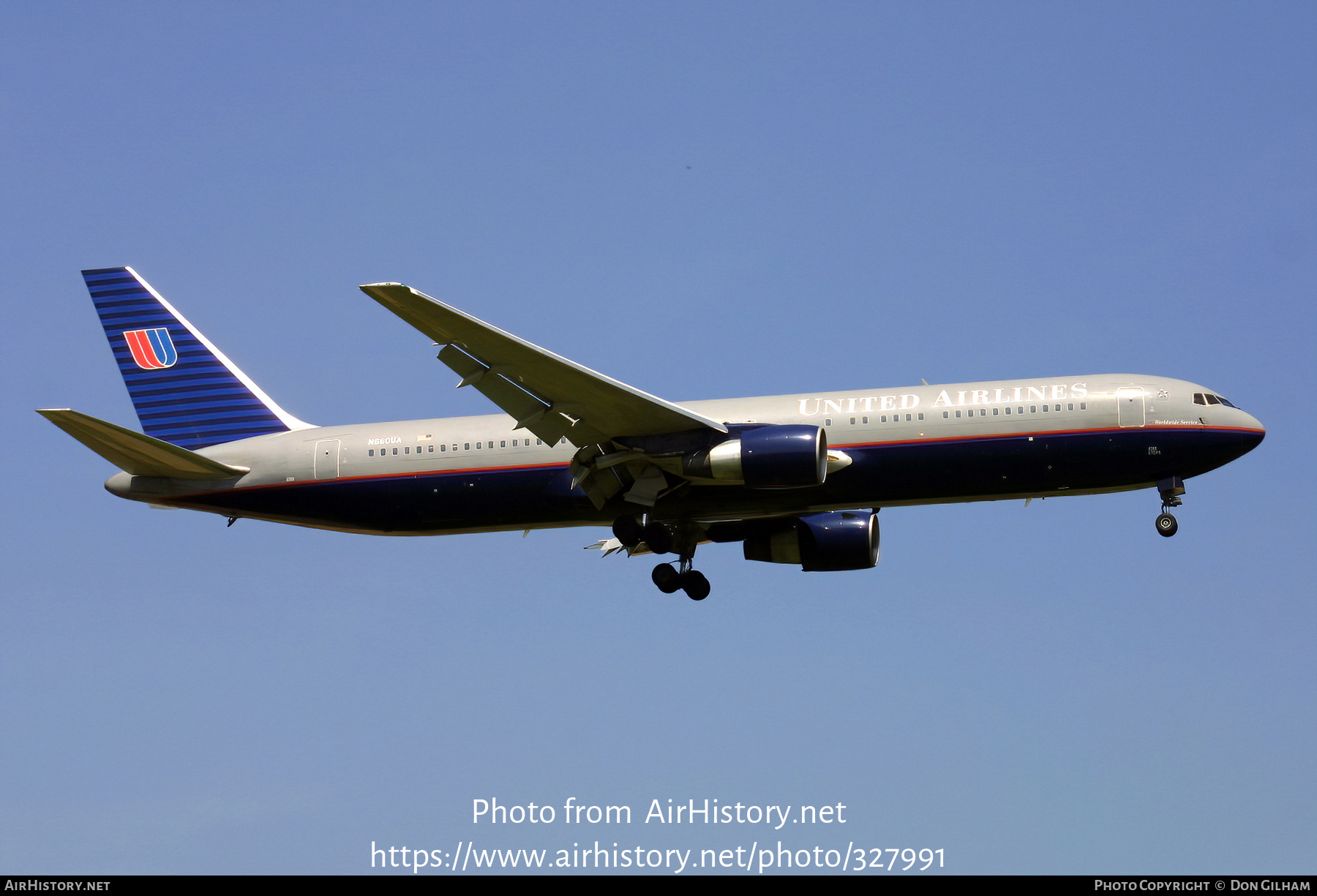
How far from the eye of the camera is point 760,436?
Result: 31.9 m

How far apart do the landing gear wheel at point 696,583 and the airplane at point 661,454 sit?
0.15 ft

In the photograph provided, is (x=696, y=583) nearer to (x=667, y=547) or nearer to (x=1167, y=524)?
(x=667, y=547)

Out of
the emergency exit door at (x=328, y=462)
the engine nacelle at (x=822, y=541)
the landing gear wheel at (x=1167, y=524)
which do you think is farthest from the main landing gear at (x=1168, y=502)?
the emergency exit door at (x=328, y=462)

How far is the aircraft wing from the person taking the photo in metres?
29.6

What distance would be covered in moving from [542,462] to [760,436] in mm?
5771

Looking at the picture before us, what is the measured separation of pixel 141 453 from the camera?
35469 mm

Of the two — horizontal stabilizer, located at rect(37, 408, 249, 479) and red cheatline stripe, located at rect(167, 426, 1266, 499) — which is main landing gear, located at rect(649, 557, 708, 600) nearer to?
red cheatline stripe, located at rect(167, 426, 1266, 499)

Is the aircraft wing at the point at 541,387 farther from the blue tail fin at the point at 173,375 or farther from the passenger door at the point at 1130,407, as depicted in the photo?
the passenger door at the point at 1130,407

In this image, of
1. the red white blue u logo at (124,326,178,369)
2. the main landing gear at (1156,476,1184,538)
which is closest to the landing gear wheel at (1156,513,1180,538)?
the main landing gear at (1156,476,1184,538)

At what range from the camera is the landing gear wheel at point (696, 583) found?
37.4 m

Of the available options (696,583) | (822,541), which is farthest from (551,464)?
(822,541)

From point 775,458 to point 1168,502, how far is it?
29.5 feet

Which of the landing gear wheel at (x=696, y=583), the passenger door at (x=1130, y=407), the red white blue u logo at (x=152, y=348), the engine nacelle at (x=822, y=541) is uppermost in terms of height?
the red white blue u logo at (x=152, y=348)

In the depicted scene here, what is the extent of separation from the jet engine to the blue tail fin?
11874 mm
